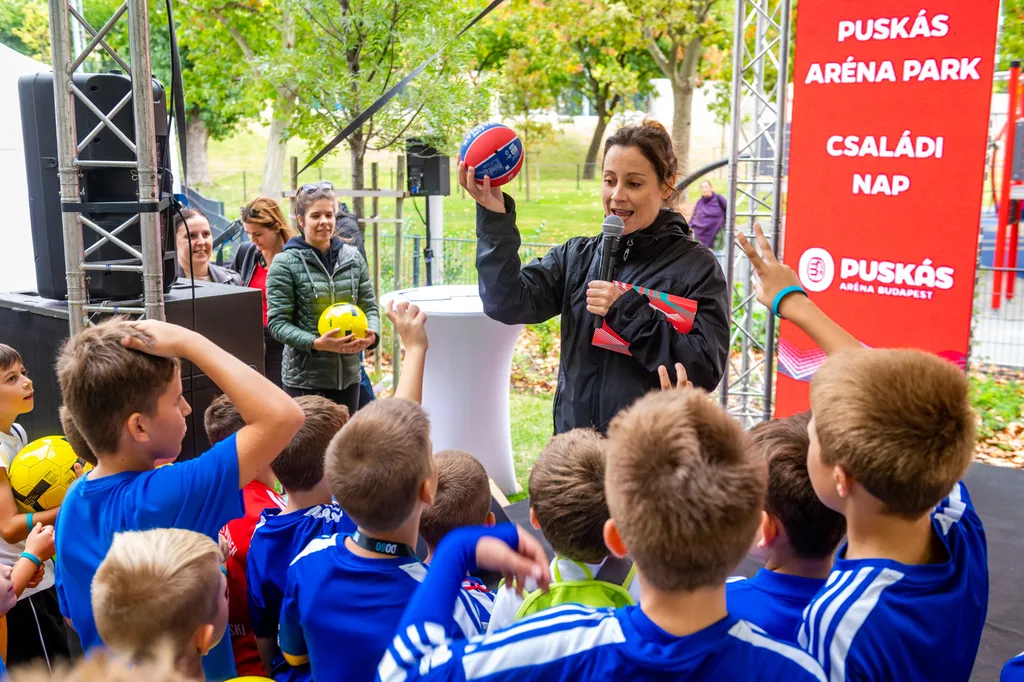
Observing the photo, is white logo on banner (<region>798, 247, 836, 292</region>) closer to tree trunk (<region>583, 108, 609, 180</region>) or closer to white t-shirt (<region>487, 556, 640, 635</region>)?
white t-shirt (<region>487, 556, 640, 635</region>)

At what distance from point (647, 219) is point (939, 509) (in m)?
1.40

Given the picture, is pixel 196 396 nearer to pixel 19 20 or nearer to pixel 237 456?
pixel 237 456

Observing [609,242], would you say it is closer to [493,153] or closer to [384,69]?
[493,153]

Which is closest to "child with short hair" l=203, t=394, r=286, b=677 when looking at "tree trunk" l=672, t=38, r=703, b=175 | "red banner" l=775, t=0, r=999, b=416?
"red banner" l=775, t=0, r=999, b=416

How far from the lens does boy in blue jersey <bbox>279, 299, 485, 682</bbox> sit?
1.51 meters

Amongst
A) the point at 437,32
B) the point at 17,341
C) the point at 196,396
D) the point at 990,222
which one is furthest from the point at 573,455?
the point at 990,222

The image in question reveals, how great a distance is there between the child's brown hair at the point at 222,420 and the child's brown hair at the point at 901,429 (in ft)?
5.75

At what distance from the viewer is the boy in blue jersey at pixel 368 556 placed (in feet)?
4.96

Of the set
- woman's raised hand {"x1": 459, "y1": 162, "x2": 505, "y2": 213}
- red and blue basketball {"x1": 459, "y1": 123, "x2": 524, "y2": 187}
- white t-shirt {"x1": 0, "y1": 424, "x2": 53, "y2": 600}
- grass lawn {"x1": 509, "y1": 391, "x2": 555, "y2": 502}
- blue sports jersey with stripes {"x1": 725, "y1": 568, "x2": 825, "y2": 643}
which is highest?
red and blue basketball {"x1": 459, "y1": 123, "x2": 524, "y2": 187}

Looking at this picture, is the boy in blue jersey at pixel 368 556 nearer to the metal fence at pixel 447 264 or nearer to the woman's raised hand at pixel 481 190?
the woman's raised hand at pixel 481 190

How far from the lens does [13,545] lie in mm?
2344

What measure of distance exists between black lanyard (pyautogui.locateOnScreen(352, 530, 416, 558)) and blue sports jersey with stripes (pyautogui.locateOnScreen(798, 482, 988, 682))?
27.4 inches

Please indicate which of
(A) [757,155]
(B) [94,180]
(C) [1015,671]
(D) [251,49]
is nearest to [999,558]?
(A) [757,155]

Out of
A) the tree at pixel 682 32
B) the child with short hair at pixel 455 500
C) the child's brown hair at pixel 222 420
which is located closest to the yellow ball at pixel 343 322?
the child's brown hair at pixel 222 420
